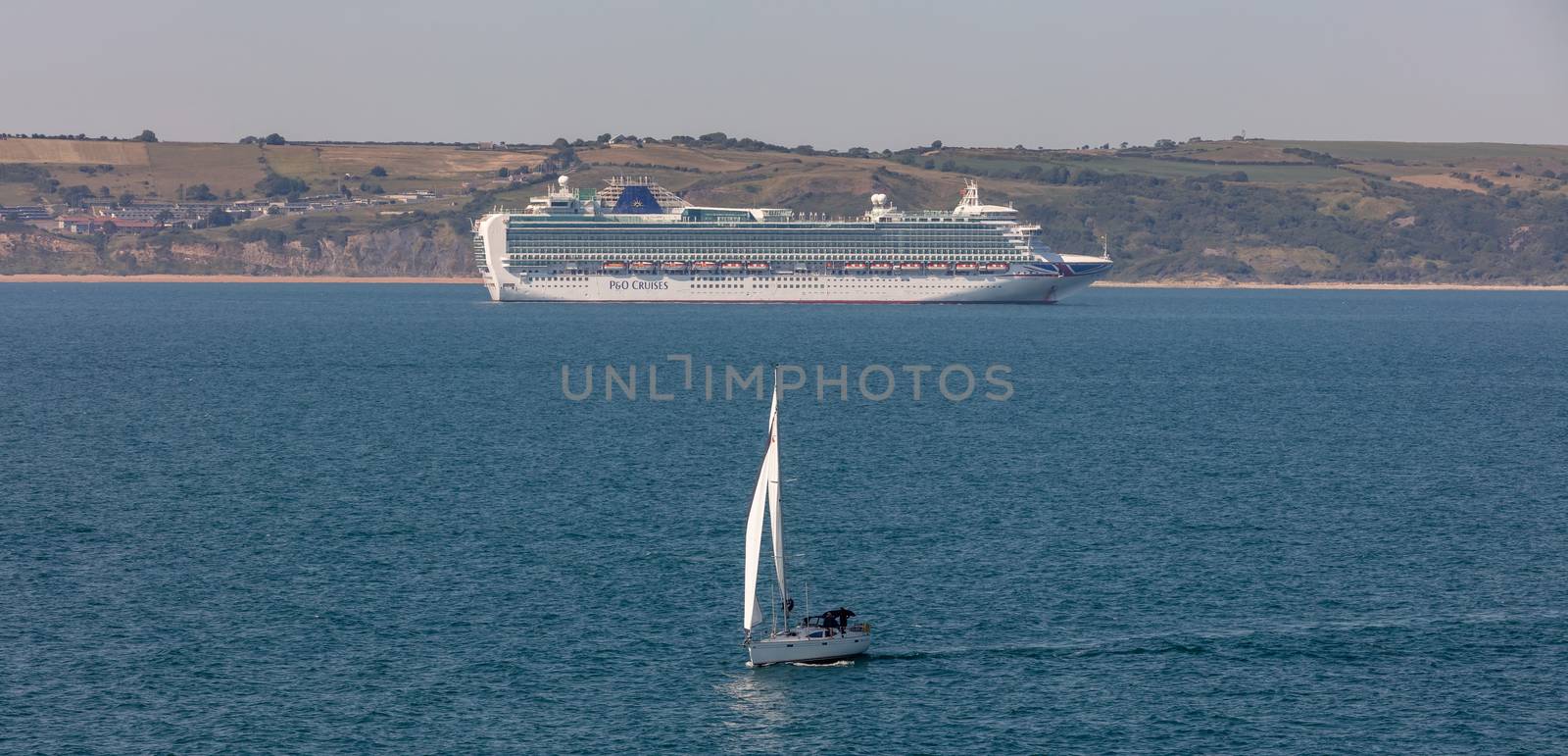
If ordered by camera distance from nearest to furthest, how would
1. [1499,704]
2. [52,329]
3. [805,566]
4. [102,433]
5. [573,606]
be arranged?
[1499,704]
[573,606]
[805,566]
[102,433]
[52,329]

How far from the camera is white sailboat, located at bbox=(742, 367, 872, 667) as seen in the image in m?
48.6

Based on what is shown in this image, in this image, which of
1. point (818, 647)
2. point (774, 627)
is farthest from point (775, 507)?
point (818, 647)

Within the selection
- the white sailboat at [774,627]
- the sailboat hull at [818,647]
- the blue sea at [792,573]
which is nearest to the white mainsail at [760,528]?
the white sailboat at [774,627]

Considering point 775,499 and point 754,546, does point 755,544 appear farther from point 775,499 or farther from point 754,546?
→ point 775,499

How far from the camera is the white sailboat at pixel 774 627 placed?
48625mm

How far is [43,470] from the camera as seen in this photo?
8238 centimetres

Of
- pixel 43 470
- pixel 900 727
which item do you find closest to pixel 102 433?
pixel 43 470

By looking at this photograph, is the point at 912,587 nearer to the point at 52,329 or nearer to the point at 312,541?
the point at 312,541

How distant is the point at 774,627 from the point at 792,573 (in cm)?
900

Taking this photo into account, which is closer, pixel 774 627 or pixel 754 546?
pixel 754 546

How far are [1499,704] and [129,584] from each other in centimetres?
4054

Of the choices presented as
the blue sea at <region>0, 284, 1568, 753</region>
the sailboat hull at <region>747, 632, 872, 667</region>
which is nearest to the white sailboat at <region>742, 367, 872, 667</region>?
the sailboat hull at <region>747, 632, 872, 667</region>

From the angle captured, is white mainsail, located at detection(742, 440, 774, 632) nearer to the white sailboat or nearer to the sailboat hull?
the white sailboat

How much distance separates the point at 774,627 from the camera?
5009 centimetres
